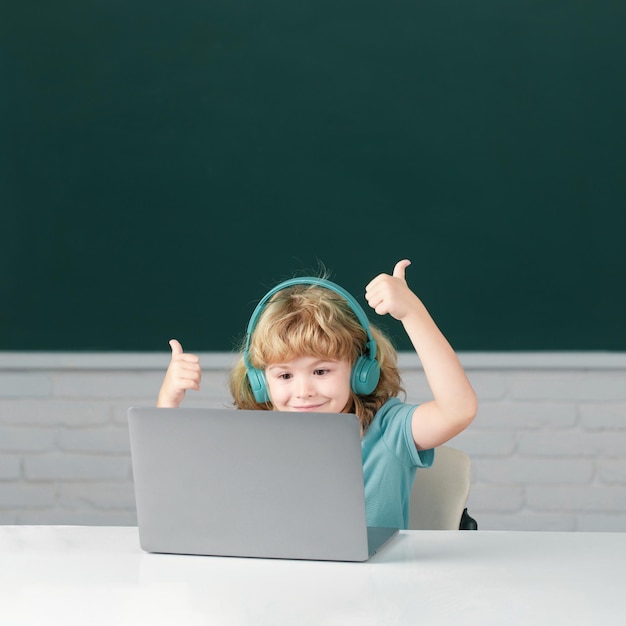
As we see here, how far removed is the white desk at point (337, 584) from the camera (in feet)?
2.92

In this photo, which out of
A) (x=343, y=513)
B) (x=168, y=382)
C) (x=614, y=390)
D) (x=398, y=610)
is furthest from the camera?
(x=614, y=390)

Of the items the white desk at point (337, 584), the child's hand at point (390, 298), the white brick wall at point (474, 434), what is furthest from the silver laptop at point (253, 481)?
the white brick wall at point (474, 434)

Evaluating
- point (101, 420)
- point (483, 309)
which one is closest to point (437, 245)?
point (483, 309)

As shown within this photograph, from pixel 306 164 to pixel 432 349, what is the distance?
1.10 meters

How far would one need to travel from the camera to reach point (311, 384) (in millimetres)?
1478

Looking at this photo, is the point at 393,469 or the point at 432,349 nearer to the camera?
the point at 432,349

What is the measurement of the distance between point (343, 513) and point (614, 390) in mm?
1352

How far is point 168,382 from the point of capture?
144 centimetres

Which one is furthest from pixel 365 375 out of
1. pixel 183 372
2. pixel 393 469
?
pixel 183 372

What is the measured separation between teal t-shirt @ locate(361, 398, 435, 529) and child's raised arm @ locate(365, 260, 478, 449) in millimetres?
115

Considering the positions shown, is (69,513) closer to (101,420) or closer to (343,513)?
(101,420)

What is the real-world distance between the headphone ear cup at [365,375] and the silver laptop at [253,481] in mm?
413

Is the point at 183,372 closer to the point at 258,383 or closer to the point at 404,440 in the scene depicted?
the point at 258,383

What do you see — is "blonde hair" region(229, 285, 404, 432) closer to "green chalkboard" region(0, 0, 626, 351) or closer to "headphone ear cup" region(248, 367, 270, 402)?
"headphone ear cup" region(248, 367, 270, 402)
